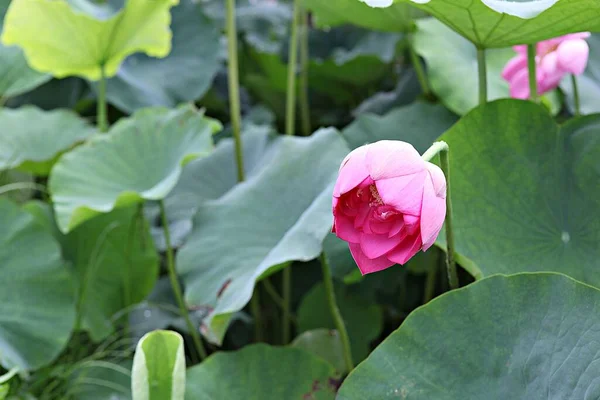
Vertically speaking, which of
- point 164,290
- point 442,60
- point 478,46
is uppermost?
point 478,46

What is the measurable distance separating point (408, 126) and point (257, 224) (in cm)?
Answer: 33

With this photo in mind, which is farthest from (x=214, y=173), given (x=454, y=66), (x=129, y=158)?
(x=454, y=66)

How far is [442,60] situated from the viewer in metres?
1.11

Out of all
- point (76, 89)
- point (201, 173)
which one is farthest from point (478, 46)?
point (76, 89)

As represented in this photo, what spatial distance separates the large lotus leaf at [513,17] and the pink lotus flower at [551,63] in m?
0.12

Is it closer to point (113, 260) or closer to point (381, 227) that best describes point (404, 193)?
point (381, 227)

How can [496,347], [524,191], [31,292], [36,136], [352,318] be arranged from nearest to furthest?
[496,347] → [524,191] → [31,292] → [352,318] → [36,136]

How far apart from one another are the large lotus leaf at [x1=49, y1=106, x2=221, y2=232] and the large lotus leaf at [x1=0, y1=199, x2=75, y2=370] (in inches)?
3.2

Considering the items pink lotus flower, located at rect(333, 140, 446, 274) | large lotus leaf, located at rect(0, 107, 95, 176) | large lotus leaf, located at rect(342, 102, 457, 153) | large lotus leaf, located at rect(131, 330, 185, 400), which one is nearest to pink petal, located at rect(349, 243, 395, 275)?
pink lotus flower, located at rect(333, 140, 446, 274)

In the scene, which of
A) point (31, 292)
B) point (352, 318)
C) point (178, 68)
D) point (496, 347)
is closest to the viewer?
point (496, 347)

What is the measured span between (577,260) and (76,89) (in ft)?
4.51

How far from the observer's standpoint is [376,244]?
1.70 ft

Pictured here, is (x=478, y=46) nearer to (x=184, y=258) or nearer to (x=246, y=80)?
(x=184, y=258)

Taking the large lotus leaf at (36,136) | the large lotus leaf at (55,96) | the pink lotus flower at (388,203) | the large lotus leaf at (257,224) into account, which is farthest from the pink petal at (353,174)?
the large lotus leaf at (55,96)
